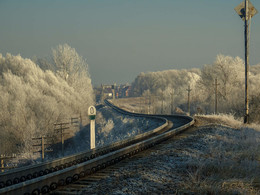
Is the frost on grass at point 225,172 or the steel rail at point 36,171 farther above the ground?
the frost on grass at point 225,172

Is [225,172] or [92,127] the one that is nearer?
[225,172]

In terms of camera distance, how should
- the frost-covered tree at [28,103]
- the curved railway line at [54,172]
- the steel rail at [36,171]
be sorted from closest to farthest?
the curved railway line at [54,172]
the steel rail at [36,171]
the frost-covered tree at [28,103]

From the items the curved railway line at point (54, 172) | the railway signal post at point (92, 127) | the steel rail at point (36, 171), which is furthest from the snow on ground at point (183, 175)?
the railway signal post at point (92, 127)

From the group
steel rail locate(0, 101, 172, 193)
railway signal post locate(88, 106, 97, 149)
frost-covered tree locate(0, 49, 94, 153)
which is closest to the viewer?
steel rail locate(0, 101, 172, 193)

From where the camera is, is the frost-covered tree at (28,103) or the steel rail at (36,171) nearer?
the steel rail at (36,171)

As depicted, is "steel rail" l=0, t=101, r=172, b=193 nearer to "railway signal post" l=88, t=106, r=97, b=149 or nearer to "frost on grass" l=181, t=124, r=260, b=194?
"railway signal post" l=88, t=106, r=97, b=149

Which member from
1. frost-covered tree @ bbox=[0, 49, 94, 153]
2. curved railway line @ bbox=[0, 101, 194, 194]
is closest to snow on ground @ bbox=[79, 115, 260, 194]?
curved railway line @ bbox=[0, 101, 194, 194]

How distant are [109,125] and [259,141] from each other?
3353 centimetres

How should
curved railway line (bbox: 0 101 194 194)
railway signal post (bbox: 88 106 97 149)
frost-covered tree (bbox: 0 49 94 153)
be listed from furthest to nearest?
frost-covered tree (bbox: 0 49 94 153) → railway signal post (bbox: 88 106 97 149) → curved railway line (bbox: 0 101 194 194)

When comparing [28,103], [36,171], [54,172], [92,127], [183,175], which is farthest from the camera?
[28,103]

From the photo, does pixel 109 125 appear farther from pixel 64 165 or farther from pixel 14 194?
pixel 14 194

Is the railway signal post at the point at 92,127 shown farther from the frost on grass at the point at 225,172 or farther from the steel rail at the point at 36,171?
the frost on grass at the point at 225,172

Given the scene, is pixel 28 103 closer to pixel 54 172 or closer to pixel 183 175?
pixel 54 172

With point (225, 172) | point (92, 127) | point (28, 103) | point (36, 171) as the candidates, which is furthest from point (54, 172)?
point (28, 103)
